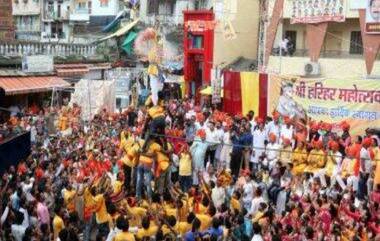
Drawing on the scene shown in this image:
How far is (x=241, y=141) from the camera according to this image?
16312mm

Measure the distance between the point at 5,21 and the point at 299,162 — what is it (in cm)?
1621

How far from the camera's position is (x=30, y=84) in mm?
25844

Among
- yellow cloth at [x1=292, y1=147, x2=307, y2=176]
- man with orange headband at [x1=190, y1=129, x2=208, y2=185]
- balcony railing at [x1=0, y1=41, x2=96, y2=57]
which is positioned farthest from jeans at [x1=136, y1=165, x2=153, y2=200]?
balcony railing at [x1=0, y1=41, x2=96, y2=57]

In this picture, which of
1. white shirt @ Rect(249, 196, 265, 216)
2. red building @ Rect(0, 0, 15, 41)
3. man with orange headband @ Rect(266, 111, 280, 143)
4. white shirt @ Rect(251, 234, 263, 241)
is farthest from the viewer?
red building @ Rect(0, 0, 15, 41)

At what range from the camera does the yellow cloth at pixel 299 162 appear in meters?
14.6

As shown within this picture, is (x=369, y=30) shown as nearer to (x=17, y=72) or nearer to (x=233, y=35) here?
(x=233, y=35)

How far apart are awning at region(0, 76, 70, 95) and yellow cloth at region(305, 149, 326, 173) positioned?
1340 centimetres

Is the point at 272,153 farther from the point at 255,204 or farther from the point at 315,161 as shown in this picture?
A: the point at 255,204

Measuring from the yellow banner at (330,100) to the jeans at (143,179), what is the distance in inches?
280

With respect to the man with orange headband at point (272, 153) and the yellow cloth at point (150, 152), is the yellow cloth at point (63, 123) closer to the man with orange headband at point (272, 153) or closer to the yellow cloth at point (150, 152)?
the man with orange headband at point (272, 153)

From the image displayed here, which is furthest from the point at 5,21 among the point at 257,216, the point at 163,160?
the point at 257,216

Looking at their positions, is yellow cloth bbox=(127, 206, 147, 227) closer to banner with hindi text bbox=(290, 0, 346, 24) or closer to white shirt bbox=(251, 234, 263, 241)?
white shirt bbox=(251, 234, 263, 241)

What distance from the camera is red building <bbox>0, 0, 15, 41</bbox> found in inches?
1051

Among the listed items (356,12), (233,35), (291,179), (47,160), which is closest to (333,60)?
(356,12)
